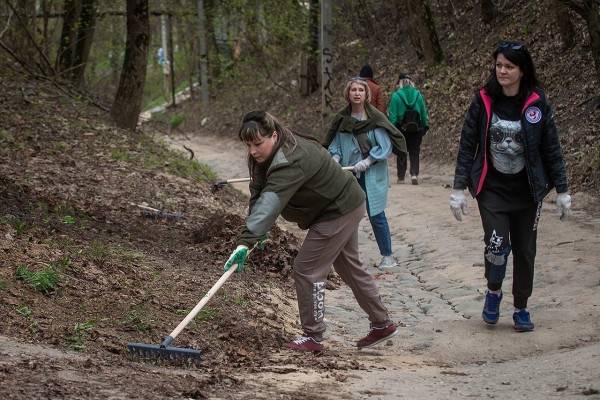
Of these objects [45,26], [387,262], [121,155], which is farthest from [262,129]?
[45,26]

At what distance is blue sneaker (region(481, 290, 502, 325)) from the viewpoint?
7.10 meters

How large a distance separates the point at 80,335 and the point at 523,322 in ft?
10.6

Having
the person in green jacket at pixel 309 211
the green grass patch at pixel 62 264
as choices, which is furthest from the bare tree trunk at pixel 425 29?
the person in green jacket at pixel 309 211

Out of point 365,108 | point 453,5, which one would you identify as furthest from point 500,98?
point 453,5

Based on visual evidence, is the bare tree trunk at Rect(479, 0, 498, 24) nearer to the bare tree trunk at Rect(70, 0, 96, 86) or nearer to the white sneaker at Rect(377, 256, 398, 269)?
the bare tree trunk at Rect(70, 0, 96, 86)

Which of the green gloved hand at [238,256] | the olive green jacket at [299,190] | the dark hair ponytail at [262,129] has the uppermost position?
the dark hair ponytail at [262,129]

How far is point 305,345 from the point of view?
21.1 ft

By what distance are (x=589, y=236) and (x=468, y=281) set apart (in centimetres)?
197

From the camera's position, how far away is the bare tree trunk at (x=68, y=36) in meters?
20.6

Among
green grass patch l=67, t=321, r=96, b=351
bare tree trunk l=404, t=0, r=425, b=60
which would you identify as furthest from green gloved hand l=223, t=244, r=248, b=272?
bare tree trunk l=404, t=0, r=425, b=60

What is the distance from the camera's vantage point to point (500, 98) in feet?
22.0

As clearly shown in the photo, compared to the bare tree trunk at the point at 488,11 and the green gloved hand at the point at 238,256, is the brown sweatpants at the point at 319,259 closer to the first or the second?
the green gloved hand at the point at 238,256

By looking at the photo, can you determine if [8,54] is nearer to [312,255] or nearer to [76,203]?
[76,203]

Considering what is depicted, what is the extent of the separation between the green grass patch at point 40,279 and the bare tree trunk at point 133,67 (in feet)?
31.6
